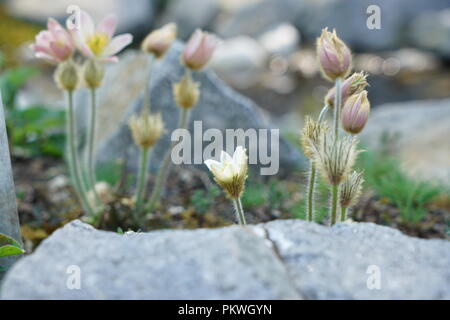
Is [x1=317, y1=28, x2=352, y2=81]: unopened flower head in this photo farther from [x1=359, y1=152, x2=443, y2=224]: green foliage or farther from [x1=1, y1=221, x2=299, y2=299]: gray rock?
[x1=359, y1=152, x2=443, y2=224]: green foliage

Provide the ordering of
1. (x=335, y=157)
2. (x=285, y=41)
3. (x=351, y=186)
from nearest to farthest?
(x=335, y=157) < (x=351, y=186) < (x=285, y=41)

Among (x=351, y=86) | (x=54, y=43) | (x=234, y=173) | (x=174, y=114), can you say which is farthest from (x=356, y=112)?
(x=174, y=114)

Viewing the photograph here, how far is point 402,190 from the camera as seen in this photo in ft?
9.88

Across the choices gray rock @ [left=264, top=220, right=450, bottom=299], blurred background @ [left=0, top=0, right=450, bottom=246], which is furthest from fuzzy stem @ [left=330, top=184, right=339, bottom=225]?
blurred background @ [left=0, top=0, right=450, bottom=246]

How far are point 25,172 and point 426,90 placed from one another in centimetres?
503

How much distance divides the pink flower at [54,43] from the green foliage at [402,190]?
158cm

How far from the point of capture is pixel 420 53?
8398 millimetres

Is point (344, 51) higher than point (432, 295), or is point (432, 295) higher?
point (344, 51)

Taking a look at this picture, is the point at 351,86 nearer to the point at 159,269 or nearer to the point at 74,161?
Answer: the point at 159,269

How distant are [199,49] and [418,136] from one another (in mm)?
2320

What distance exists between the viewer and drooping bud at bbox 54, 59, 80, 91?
250 cm
